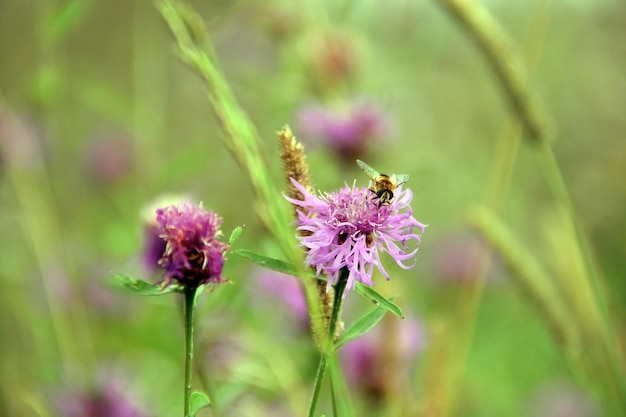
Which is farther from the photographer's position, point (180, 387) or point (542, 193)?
point (542, 193)

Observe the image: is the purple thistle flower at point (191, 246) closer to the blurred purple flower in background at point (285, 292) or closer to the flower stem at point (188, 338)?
the flower stem at point (188, 338)

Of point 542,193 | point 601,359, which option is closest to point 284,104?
point 601,359

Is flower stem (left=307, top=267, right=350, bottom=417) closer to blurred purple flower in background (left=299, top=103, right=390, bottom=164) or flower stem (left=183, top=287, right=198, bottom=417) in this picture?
flower stem (left=183, top=287, right=198, bottom=417)

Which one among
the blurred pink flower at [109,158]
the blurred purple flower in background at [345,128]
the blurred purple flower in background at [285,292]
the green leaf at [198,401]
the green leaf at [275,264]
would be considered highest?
the blurred pink flower at [109,158]

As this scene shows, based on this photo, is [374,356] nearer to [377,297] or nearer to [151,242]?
[151,242]

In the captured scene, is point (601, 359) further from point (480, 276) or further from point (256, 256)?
point (256, 256)

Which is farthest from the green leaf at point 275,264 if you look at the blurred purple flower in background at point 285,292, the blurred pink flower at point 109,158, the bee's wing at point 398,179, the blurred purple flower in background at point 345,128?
the blurred pink flower at point 109,158

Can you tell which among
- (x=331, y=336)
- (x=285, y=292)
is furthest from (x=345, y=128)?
(x=331, y=336)
